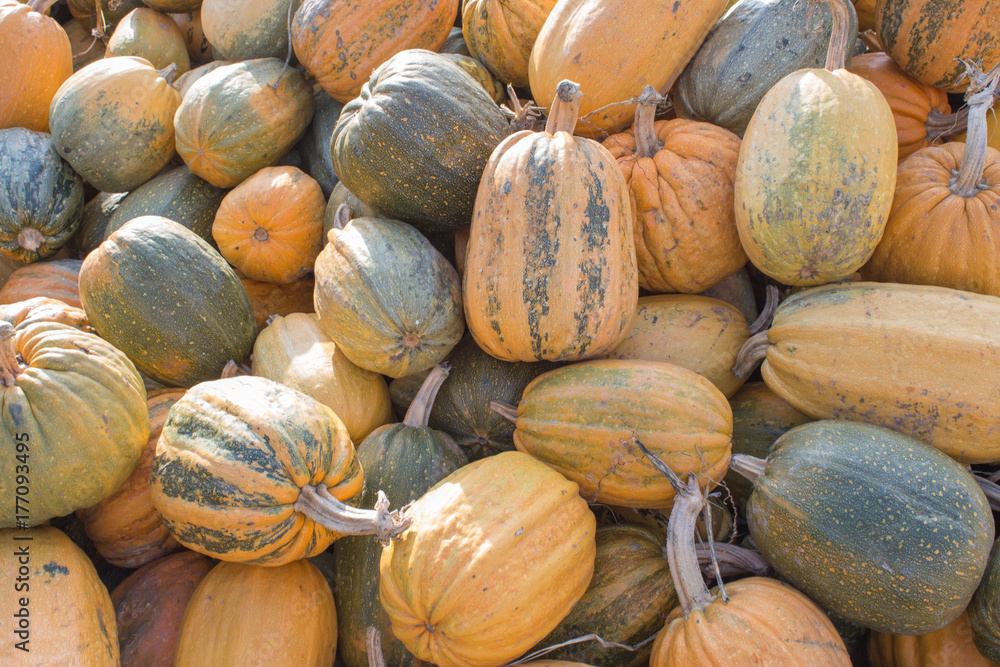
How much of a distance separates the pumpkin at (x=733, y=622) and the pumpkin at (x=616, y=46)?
156cm

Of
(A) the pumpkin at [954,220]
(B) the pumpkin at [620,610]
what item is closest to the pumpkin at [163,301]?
(B) the pumpkin at [620,610]

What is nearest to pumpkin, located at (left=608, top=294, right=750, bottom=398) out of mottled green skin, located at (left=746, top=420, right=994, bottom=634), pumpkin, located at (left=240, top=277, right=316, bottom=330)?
mottled green skin, located at (left=746, top=420, right=994, bottom=634)

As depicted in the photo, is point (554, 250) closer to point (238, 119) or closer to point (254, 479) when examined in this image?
point (254, 479)

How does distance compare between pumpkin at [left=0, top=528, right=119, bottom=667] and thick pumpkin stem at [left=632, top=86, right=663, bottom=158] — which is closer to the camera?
pumpkin at [left=0, top=528, right=119, bottom=667]

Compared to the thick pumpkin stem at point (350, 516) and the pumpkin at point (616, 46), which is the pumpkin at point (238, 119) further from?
the thick pumpkin stem at point (350, 516)

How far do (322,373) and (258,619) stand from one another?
0.88 meters

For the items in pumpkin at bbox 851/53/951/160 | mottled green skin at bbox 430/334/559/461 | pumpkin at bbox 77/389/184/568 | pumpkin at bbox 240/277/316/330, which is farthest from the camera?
pumpkin at bbox 240/277/316/330

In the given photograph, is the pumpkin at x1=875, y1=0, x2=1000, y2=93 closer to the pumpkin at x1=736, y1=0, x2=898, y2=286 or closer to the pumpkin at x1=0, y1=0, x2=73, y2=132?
the pumpkin at x1=736, y1=0, x2=898, y2=286

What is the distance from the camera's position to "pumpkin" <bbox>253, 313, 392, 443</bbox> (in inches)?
94.1

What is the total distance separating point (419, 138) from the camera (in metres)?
2.29

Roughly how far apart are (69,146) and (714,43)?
3066mm

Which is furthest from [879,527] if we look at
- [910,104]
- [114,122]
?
[114,122]

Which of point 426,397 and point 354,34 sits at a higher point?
point 354,34

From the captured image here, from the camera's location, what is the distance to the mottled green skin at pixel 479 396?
2447 millimetres
